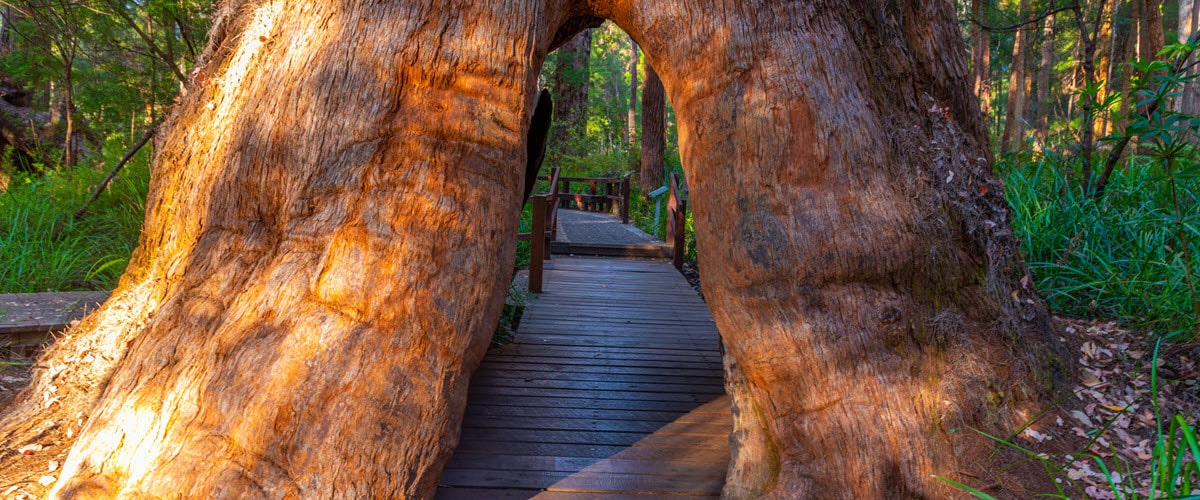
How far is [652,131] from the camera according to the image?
14.9 metres

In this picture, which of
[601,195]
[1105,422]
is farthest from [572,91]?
[1105,422]

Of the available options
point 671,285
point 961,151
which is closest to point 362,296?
point 961,151

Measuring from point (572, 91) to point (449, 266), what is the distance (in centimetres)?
1606

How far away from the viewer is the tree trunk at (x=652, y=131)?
14.4 metres

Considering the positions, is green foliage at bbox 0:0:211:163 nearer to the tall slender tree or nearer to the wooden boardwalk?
the wooden boardwalk

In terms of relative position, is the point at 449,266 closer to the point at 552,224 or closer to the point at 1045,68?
the point at 552,224

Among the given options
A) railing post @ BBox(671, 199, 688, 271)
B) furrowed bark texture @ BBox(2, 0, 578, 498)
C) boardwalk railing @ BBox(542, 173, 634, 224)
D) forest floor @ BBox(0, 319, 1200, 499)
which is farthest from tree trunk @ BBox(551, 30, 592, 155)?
forest floor @ BBox(0, 319, 1200, 499)

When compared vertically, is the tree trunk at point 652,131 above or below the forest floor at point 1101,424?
above

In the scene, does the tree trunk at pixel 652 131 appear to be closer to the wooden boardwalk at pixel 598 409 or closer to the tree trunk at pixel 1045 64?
the wooden boardwalk at pixel 598 409

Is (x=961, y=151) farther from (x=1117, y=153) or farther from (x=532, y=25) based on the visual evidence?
(x=532, y=25)

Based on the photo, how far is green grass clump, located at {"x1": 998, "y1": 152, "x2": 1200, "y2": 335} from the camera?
372 centimetres

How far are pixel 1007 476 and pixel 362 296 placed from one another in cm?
273

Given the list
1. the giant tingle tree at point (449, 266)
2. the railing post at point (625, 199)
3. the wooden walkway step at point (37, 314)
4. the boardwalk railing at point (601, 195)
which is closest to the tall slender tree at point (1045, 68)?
the boardwalk railing at point (601, 195)

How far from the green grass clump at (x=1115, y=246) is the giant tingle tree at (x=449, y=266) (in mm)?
888
